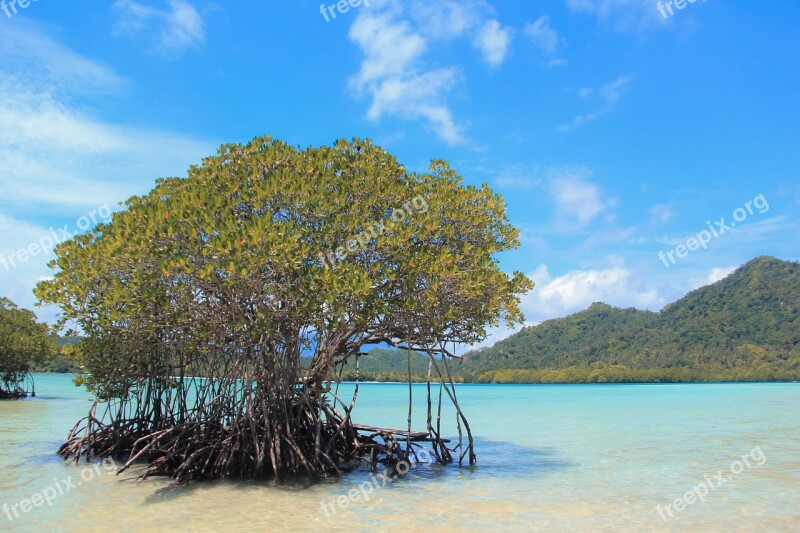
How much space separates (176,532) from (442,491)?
356cm

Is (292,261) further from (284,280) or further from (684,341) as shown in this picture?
(684,341)

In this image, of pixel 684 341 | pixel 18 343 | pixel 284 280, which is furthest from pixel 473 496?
pixel 684 341

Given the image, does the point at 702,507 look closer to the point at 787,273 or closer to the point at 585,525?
the point at 585,525

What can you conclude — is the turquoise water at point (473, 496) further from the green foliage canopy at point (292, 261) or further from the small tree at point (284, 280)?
the green foliage canopy at point (292, 261)

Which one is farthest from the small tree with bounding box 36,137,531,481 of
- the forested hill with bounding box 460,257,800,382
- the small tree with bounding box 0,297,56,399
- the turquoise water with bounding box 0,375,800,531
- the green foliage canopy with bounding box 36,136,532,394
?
the forested hill with bounding box 460,257,800,382

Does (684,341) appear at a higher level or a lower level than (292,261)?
higher

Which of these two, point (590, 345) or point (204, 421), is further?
point (590, 345)

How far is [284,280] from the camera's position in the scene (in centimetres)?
782

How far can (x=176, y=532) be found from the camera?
633 cm

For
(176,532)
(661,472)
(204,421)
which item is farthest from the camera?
(661,472)

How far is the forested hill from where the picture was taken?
2586 inches

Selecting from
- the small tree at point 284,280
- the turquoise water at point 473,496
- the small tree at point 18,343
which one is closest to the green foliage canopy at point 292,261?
the small tree at point 284,280

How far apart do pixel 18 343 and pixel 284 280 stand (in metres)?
22.2

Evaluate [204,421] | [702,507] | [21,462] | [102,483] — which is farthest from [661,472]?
[21,462]
